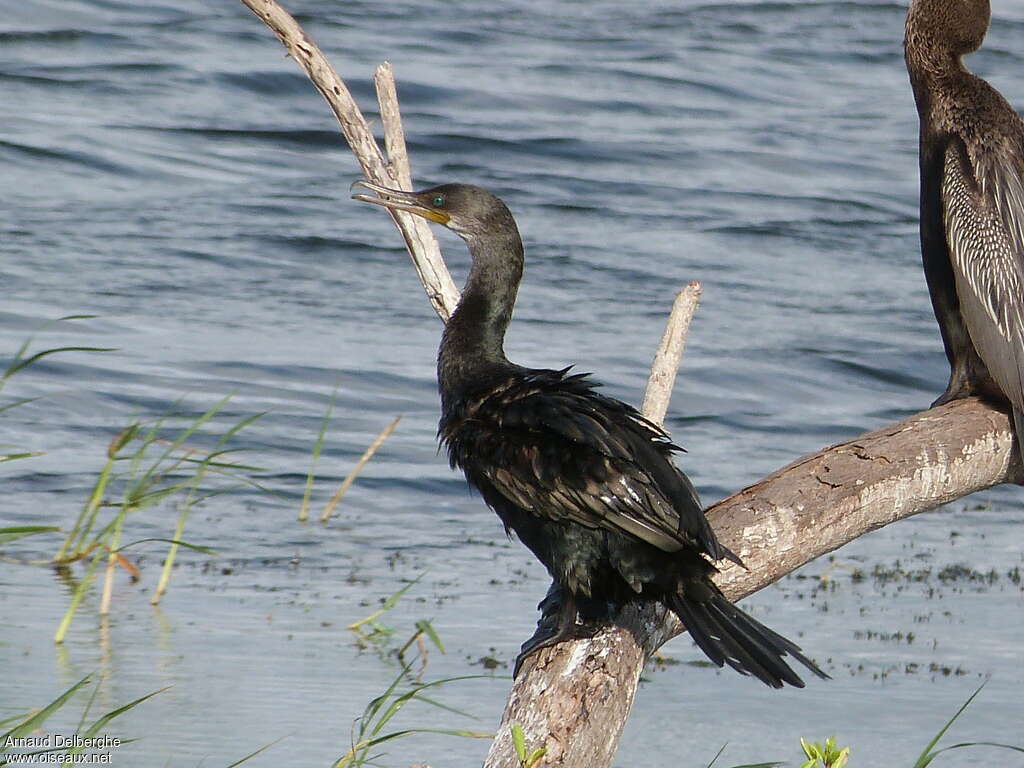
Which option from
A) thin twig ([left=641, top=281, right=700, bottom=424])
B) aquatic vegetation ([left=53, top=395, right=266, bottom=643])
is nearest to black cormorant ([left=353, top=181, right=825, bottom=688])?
thin twig ([left=641, top=281, right=700, bottom=424])

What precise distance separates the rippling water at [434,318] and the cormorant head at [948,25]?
1.86 metres

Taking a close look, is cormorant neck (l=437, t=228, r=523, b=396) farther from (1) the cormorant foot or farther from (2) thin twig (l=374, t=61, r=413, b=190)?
(1) the cormorant foot

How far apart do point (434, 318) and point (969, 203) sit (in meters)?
5.09

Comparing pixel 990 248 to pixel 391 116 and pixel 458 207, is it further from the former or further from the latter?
pixel 391 116

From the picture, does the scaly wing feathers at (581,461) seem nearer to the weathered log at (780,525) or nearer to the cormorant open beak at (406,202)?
the weathered log at (780,525)

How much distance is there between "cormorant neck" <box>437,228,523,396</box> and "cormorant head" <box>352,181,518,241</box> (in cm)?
2

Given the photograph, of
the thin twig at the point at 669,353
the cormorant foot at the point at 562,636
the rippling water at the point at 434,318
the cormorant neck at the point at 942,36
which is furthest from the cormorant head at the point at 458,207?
the rippling water at the point at 434,318

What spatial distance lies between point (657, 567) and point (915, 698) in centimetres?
197

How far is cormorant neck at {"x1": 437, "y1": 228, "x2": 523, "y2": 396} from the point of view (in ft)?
12.2

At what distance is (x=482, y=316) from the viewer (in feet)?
12.5

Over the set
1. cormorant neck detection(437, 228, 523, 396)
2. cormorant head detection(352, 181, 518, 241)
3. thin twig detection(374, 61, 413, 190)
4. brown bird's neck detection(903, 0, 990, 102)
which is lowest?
cormorant neck detection(437, 228, 523, 396)

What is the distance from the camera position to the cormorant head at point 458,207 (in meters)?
3.90

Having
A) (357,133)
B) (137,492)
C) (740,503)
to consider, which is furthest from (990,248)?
(137,492)

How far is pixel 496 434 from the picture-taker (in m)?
3.38
